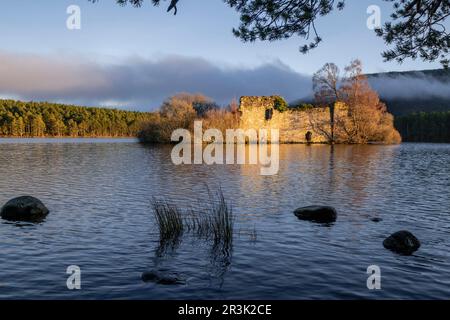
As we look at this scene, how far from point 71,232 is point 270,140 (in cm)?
6167

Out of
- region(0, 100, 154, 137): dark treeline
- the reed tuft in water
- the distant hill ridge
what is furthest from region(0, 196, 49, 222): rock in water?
the distant hill ridge

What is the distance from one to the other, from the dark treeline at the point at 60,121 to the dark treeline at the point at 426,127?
232 feet

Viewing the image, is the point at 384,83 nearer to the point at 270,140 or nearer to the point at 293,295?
the point at 270,140

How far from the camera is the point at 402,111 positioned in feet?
518

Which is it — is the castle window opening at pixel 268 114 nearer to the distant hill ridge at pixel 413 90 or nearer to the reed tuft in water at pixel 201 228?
the reed tuft in water at pixel 201 228

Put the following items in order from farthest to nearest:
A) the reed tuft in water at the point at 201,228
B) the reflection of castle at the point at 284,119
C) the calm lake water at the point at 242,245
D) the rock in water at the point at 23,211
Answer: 1. the reflection of castle at the point at 284,119
2. the rock in water at the point at 23,211
3. the reed tuft in water at the point at 201,228
4. the calm lake water at the point at 242,245

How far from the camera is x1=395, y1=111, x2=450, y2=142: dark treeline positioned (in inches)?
3962

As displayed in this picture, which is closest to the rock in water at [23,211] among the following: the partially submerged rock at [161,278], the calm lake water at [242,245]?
the calm lake water at [242,245]

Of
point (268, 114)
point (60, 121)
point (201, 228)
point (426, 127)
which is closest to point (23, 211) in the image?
point (201, 228)

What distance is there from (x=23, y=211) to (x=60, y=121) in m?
141

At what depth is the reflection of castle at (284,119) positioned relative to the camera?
7119 cm

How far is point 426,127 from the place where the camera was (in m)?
104
